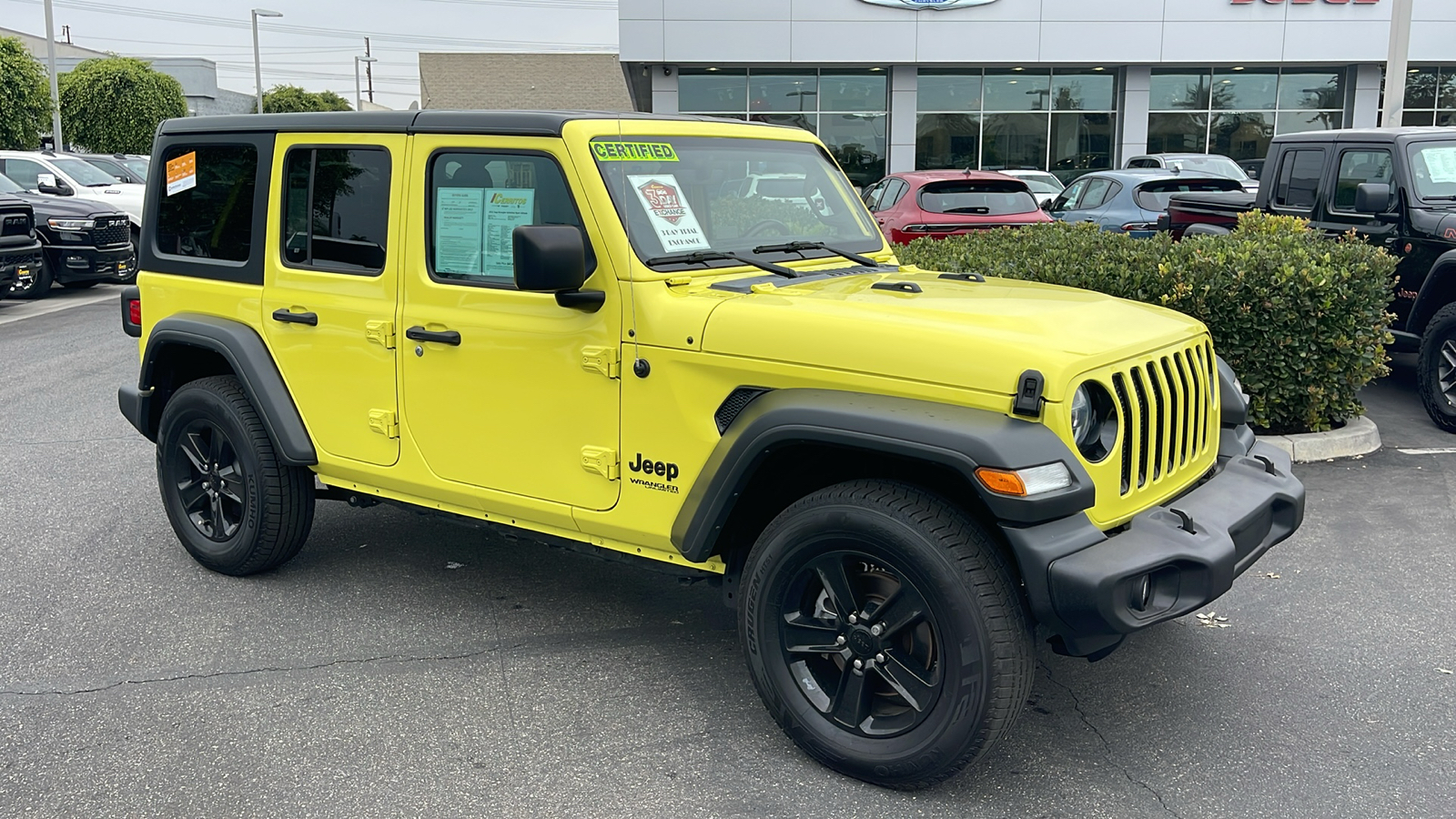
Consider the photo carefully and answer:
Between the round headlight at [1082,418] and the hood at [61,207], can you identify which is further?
the hood at [61,207]

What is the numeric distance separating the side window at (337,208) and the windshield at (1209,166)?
14382mm

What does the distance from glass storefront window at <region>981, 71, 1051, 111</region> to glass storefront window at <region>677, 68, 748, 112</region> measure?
19.1 ft

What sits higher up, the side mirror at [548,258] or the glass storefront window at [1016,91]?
the glass storefront window at [1016,91]

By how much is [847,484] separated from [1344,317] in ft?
15.8

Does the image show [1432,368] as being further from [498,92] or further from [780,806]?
[498,92]

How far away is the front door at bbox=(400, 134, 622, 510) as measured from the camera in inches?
154

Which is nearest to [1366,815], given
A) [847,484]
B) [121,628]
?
[847,484]

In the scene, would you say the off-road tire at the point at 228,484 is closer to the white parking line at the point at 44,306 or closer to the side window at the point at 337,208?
the side window at the point at 337,208

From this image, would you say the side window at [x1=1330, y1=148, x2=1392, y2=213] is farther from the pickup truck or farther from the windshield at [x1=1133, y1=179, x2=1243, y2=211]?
the windshield at [x1=1133, y1=179, x2=1243, y2=211]

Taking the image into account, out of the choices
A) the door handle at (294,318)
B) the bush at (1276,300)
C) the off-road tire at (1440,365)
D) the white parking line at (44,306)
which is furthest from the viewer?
the white parking line at (44,306)

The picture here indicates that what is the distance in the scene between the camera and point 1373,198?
322 inches

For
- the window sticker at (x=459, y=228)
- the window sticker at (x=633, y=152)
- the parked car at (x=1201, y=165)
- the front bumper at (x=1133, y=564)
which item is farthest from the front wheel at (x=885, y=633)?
the parked car at (x=1201, y=165)

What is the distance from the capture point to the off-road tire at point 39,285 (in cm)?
1461

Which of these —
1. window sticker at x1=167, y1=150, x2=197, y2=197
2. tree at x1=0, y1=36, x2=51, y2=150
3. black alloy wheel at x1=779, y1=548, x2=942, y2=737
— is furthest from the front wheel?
tree at x1=0, y1=36, x2=51, y2=150
